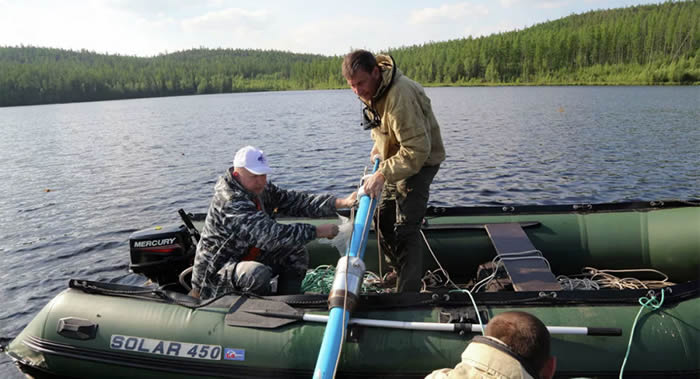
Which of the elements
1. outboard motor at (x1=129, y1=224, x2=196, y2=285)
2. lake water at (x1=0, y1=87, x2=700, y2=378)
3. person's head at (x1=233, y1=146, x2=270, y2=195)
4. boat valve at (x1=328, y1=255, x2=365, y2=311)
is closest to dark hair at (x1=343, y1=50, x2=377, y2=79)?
person's head at (x1=233, y1=146, x2=270, y2=195)

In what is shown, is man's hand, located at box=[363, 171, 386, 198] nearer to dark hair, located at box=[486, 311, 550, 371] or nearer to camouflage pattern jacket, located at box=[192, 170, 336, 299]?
camouflage pattern jacket, located at box=[192, 170, 336, 299]

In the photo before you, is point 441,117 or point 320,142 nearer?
point 320,142

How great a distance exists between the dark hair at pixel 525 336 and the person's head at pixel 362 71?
226cm

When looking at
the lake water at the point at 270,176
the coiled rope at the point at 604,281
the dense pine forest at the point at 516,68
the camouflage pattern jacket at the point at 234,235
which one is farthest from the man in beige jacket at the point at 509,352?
the dense pine forest at the point at 516,68

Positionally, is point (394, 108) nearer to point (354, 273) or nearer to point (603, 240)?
point (354, 273)

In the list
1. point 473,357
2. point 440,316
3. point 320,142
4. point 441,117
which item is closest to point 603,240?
point 440,316

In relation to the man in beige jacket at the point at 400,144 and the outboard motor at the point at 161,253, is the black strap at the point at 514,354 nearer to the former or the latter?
the man in beige jacket at the point at 400,144

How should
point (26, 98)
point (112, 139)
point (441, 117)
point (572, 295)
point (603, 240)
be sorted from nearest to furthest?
point (572, 295)
point (603, 240)
point (112, 139)
point (441, 117)
point (26, 98)

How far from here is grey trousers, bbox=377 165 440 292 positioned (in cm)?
414

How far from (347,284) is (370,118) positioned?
1.63 meters

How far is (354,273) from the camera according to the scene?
3398 millimetres

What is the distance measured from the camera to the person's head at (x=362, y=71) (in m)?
3.62

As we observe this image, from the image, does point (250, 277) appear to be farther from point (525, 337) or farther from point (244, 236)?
point (525, 337)

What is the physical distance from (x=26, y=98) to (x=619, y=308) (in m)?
94.0
